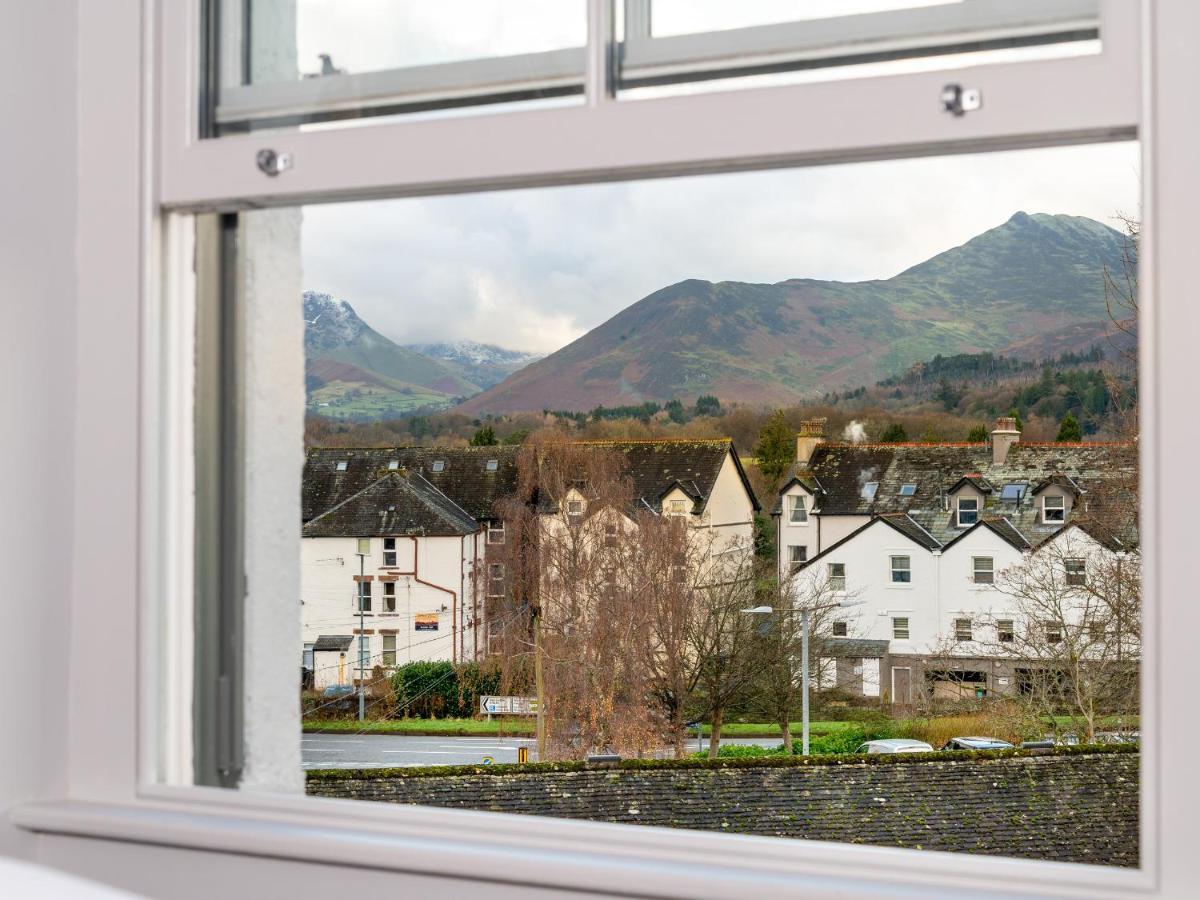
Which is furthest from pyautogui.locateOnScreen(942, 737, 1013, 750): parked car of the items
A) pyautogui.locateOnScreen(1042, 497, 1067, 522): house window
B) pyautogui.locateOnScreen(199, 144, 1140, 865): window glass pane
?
pyautogui.locateOnScreen(1042, 497, 1067, 522): house window

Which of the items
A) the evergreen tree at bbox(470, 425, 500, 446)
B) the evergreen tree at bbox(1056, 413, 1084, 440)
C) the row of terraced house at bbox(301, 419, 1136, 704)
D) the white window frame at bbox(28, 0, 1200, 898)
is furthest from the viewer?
the evergreen tree at bbox(470, 425, 500, 446)

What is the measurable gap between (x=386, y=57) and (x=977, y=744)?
24.1 feet

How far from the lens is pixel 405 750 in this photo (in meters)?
7.62

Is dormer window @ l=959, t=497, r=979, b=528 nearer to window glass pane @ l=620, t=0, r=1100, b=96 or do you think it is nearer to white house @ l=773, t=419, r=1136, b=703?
white house @ l=773, t=419, r=1136, b=703

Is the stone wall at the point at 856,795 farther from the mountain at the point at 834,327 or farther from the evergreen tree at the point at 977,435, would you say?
the mountain at the point at 834,327

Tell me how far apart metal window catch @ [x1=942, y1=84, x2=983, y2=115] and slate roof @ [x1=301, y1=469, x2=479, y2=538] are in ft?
22.2

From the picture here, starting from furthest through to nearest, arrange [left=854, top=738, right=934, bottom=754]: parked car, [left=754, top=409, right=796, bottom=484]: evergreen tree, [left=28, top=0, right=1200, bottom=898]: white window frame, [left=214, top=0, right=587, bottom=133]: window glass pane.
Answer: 1. [left=854, top=738, right=934, bottom=754]: parked car
2. [left=754, top=409, right=796, bottom=484]: evergreen tree
3. [left=214, top=0, right=587, bottom=133]: window glass pane
4. [left=28, top=0, right=1200, bottom=898]: white window frame

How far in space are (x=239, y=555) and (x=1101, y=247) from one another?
711cm

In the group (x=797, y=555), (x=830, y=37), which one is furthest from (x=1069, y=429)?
(x=830, y=37)

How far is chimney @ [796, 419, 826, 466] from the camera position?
22.5 feet

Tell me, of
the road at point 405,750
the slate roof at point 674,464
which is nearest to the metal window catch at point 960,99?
the slate roof at point 674,464

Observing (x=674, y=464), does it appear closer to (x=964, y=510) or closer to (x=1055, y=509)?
(x=964, y=510)

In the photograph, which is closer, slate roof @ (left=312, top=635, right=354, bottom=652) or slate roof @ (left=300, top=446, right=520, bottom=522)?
slate roof @ (left=300, top=446, right=520, bottom=522)

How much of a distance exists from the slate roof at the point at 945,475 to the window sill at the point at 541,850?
6338 millimetres
